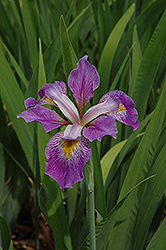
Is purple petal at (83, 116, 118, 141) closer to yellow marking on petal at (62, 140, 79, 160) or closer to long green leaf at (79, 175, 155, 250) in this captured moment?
yellow marking on petal at (62, 140, 79, 160)

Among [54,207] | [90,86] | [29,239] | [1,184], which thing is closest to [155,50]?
[90,86]

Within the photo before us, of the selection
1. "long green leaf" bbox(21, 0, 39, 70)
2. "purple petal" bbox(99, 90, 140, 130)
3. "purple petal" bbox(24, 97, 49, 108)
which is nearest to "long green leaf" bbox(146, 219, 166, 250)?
"purple petal" bbox(99, 90, 140, 130)

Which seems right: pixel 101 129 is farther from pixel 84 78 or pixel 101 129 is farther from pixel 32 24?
pixel 32 24

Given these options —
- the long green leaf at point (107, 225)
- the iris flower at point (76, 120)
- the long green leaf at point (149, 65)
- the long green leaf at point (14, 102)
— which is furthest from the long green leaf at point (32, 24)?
the long green leaf at point (107, 225)

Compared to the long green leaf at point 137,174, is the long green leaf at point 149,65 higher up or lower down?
higher up

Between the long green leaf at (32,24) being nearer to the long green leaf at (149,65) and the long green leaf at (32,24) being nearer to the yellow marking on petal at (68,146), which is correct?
the long green leaf at (149,65)

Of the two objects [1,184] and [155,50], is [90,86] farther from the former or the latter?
[1,184]

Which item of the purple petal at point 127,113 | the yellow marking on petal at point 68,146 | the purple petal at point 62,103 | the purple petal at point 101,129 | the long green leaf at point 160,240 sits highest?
the purple petal at point 62,103

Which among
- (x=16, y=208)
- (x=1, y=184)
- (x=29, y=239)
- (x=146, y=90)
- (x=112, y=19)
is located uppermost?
(x=112, y=19)
